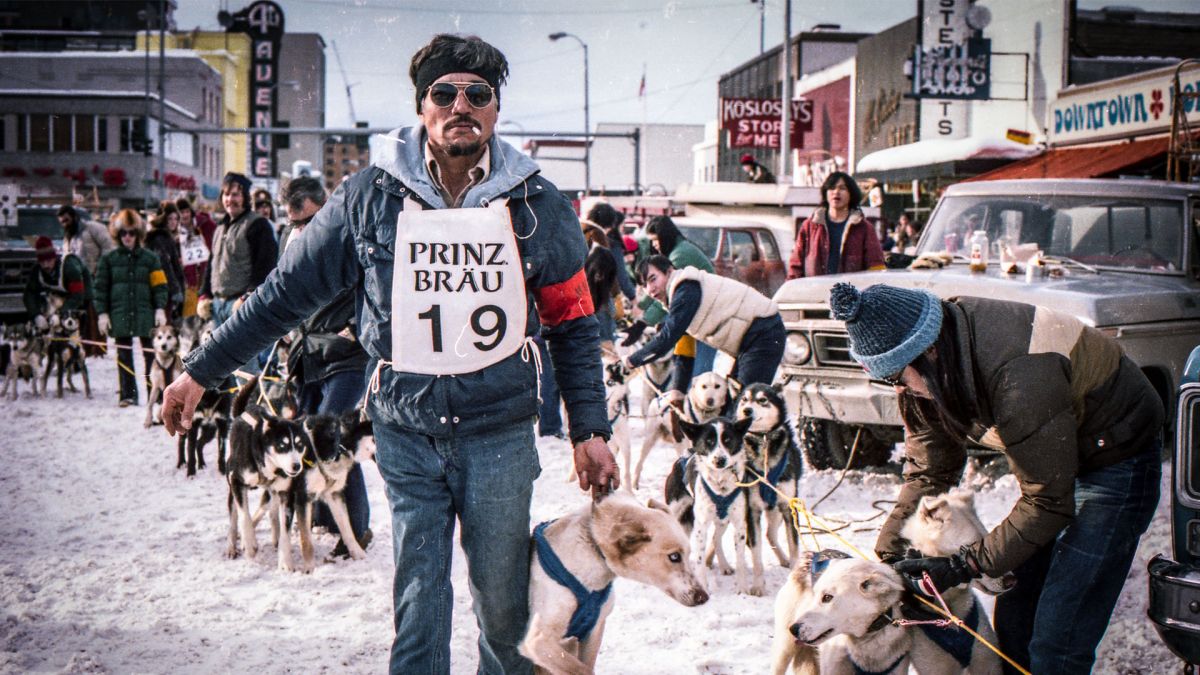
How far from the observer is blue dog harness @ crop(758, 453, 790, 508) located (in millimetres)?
5359

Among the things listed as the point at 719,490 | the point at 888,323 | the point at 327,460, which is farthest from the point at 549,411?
the point at 888,323

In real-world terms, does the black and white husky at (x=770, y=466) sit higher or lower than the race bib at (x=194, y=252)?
lower

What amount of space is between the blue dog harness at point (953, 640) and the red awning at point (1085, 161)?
14.2 m

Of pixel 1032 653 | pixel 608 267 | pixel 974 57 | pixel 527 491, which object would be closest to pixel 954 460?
pixel 1032 653

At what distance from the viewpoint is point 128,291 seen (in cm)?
1053

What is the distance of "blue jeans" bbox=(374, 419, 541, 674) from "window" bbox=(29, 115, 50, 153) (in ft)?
161

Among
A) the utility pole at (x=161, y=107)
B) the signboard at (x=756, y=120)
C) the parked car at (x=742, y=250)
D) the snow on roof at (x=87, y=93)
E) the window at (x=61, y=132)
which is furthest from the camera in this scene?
the window at (x=61, y=132)

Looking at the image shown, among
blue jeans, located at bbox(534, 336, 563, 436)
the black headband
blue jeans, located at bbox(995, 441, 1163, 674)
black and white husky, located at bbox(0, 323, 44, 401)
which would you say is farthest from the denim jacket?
black and white husky, located at bbox(0, 323, 44, 401)

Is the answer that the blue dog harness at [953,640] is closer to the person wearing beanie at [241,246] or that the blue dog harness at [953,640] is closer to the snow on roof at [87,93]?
the person wearing beanie at [241,246]

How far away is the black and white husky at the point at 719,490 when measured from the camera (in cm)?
518

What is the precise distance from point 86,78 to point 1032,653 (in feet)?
175

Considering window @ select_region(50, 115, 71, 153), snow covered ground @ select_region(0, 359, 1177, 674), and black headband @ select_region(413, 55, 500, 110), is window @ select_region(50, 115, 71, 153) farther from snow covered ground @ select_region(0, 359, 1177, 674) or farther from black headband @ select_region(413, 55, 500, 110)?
black headband @ select_region(413, 55, 500, 110)

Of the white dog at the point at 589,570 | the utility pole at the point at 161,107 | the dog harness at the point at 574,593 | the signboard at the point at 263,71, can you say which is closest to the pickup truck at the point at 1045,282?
the white dog at the point at 589,570

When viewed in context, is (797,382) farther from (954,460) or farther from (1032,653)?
(1032,653)
